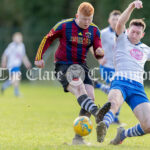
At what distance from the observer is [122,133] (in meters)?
6.68

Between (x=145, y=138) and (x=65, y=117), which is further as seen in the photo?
(x=65, y=117)

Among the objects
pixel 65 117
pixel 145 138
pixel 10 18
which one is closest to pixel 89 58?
pixel 65 117

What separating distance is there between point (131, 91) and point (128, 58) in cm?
56

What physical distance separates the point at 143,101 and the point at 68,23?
1716mm

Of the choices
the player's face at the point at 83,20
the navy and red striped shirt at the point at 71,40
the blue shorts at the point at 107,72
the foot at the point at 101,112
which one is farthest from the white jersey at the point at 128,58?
the blue shorts at the point at 107,72

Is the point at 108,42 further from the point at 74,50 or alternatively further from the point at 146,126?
the point at 146,126

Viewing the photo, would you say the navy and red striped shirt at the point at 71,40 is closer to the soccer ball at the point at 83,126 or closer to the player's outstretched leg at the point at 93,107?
the player's outstretched leg at the point at 93,107

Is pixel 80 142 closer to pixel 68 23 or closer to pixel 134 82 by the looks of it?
pixel 134 82

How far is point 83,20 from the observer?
21.4ft

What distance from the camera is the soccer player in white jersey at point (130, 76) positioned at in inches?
246

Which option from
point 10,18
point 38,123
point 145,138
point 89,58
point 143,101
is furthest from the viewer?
point 10,18

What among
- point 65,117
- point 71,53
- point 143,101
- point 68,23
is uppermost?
point 68,23

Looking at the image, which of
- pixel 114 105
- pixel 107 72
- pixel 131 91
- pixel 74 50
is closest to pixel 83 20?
pixel 74 50

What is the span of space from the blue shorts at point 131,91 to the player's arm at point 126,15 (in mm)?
786
